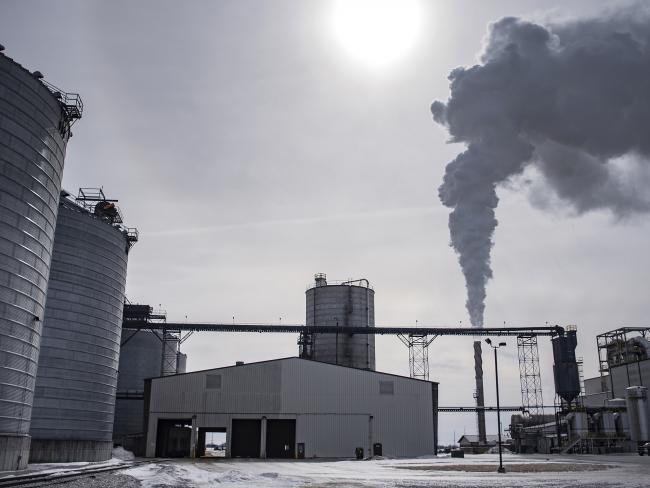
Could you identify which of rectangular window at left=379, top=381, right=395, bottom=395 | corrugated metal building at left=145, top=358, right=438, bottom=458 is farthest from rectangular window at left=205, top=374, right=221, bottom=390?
rectangular window at left=379, top=381, right=395, bottom=395

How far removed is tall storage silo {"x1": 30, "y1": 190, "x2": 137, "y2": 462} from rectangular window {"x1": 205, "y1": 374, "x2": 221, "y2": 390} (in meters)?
10.4

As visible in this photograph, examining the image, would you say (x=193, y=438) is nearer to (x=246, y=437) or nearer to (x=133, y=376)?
(x=246, y=437)

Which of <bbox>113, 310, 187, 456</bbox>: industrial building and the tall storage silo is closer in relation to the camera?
the tall storage silo

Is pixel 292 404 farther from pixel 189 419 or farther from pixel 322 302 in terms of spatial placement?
pixel 322 302

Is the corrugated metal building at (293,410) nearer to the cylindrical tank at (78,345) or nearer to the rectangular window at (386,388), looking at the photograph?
the rectangular window at (386,388)

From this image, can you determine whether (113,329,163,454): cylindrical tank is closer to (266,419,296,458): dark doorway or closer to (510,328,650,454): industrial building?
(266,419,296,458): dark doorway

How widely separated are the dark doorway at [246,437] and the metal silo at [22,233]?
25.5 meters

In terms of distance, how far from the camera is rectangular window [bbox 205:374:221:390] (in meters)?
52.6

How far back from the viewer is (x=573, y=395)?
65.2m

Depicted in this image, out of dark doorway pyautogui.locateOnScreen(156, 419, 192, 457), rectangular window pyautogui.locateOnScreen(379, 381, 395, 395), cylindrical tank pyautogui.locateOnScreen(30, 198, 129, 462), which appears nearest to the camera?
cylindrical tank pyautogui.locateOnScreen(30, 198, 129, 462)

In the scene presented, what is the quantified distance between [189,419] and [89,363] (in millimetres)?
14783

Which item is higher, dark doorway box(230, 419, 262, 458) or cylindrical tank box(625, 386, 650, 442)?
cylindrical tank box(625, 386, 650, 442)

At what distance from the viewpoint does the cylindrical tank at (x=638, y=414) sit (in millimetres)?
58812

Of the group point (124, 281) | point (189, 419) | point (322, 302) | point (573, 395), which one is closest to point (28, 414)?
point (124, 281)
